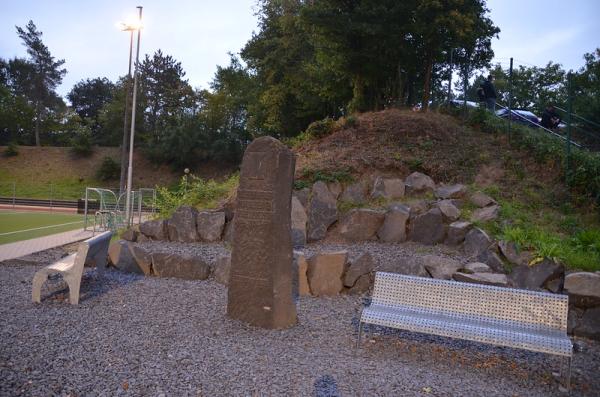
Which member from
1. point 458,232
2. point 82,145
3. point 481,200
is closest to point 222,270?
point 458,232

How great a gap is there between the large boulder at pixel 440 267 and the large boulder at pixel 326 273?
122cm

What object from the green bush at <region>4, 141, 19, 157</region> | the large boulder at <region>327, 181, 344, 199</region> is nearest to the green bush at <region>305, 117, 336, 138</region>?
the large boulder at <region>327, 181, 344, 199</region>

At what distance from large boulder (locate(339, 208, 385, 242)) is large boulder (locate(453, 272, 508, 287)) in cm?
319

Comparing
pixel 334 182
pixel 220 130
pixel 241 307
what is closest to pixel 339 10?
pixel 334 182

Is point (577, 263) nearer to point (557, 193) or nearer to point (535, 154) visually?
point (557, 193)

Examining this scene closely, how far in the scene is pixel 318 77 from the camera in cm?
2016

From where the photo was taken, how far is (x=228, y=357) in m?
4.49

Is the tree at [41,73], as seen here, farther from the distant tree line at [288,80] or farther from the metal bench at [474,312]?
the metal bench at [474,312]

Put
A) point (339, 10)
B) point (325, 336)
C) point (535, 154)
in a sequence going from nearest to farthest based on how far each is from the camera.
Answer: point (325, 336)
point (535, 154)
point (339, 10)

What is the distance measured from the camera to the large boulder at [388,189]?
1086 cm

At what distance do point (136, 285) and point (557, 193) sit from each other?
867 cm

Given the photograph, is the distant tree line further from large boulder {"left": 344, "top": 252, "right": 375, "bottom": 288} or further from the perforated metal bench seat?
the perforated metal bench seat

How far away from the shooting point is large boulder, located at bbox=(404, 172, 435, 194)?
1100 centimetres

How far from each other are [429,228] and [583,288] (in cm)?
348
